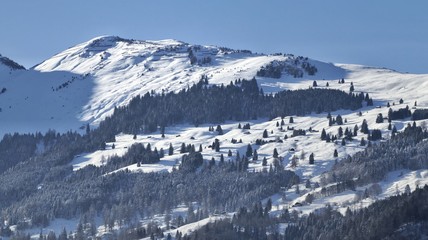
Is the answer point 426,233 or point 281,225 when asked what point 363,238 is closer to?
point 426,233

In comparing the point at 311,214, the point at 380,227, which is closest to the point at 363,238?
the point at 380,227

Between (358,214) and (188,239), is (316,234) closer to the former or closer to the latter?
(358,214)

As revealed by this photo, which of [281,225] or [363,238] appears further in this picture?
[281,225]

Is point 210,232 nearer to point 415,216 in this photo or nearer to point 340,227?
point 340,227

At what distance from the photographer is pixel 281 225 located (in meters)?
200

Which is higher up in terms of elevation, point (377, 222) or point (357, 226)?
point (377, 222)

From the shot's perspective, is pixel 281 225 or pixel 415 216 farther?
pixel 281 225

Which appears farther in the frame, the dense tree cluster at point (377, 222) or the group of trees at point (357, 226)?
the group of trees at point (357, 226)

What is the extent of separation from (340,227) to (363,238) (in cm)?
843

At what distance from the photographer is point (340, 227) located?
614 ft

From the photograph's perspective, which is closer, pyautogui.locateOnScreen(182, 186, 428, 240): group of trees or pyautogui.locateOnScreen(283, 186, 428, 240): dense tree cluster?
pyautogui.locateOnScreen(283, 186, 428, 240): dense tree cluster

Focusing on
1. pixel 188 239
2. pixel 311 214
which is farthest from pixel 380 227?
pixel 188 239

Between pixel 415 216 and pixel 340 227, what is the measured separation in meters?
13.5

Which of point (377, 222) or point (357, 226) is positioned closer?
point (377, 222)
